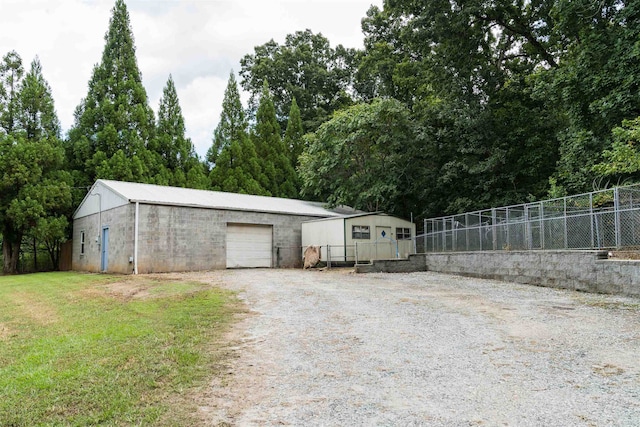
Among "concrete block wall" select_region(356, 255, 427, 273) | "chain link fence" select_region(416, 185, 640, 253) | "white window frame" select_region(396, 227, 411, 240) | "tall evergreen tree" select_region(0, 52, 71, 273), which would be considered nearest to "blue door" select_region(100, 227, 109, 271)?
"tall evergreen tree" select_region(0, 52, 71, 273)

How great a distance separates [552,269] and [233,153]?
23630 mm

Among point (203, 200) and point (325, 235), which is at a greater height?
point (203, 200)

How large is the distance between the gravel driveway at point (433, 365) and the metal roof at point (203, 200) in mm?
10861

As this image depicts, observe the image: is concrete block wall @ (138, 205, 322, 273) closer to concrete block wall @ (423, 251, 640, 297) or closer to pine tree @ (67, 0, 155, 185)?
pine tree @ (67, 0, 155, 185)

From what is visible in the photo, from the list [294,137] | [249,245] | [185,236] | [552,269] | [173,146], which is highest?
[294,137]

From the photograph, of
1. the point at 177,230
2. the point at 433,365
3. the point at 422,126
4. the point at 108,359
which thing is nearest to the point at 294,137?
the point at 422,126

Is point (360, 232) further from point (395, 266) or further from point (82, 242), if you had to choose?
point (82, 242)

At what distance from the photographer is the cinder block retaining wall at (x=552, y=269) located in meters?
9.57

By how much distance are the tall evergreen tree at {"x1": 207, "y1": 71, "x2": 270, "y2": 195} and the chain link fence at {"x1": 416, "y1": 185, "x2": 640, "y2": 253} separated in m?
16.2

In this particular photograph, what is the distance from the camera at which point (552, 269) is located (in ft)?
38.3

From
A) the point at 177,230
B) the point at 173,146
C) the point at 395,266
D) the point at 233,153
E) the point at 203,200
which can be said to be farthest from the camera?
the point at 233,153

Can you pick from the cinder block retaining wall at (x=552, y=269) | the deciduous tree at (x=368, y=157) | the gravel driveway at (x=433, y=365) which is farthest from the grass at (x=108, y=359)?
the deciduous tree at (x=368, y=157)

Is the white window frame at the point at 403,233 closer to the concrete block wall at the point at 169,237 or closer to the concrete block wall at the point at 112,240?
the concrete block wall at the point at 169,237

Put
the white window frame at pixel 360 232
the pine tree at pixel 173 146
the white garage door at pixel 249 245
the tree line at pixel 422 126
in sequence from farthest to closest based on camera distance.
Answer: the pine tree at pixel 173 146 → the white window frame at pixel 360 232 → the white garage door at pixel 249 245 → the tree line at pixel 422 126
